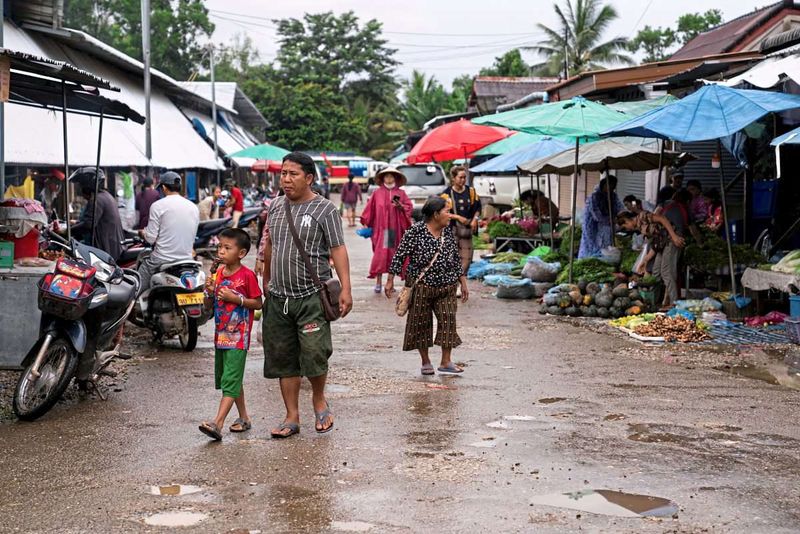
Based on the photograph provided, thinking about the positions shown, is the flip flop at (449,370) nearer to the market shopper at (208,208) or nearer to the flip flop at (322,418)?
the flip flop at (322,418)

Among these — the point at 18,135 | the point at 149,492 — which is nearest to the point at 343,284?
the point at 149,492

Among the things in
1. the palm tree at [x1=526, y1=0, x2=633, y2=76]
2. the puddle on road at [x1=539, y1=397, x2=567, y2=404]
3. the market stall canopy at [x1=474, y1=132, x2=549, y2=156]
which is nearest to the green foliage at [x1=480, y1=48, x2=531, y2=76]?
the palm tree at [x1=526, y1=0, x2=633, y2=76]

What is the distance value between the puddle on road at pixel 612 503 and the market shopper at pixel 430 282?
12.1 ft

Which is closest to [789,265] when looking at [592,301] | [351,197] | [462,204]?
[592,301]

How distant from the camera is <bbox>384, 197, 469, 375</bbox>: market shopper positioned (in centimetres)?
886

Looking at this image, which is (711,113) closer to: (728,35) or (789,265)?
(789,265)

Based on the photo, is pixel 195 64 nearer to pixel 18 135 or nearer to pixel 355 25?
pixel 355 25

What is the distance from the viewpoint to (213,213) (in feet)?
89.0

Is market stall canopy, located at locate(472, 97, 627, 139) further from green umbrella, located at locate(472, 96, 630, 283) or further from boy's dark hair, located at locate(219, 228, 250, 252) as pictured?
boy's dark hair, located at locate(219, 228, 250, 252)

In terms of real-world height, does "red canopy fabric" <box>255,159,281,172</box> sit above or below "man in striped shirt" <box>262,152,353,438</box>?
above

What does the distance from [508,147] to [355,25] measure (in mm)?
58873

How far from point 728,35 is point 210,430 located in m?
20.5

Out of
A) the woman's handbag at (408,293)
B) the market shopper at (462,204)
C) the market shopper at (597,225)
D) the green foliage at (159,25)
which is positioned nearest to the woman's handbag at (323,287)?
the woman's handbag at (408,293)

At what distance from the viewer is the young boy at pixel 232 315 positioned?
21.4 feet
